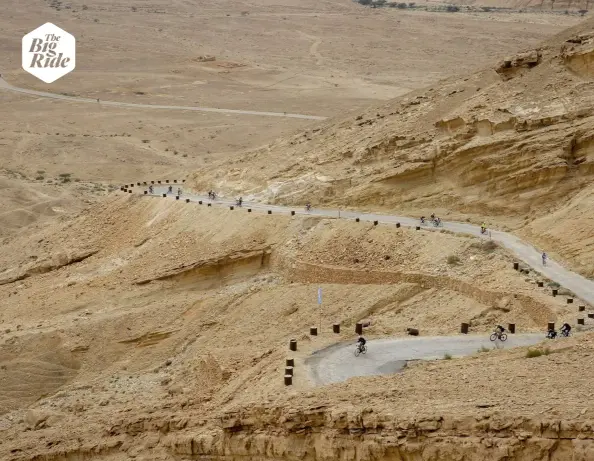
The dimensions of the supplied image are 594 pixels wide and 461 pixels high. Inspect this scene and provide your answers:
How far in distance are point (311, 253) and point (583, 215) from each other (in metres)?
7.71

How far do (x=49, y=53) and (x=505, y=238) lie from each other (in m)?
88.1

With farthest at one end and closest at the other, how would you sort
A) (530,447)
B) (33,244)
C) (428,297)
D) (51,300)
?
(33,244)
(51,300)
(428,297)
(530,447)

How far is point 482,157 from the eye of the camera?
3178 cm

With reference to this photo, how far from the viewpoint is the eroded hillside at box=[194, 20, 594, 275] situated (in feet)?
98.1

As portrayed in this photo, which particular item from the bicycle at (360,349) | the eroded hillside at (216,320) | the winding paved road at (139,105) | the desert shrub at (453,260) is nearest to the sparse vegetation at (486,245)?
the eroded hillside at (216,320)

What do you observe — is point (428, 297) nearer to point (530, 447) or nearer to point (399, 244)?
point (399, 244)

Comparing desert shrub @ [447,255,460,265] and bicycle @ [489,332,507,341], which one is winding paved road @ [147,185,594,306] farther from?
bicycle @ [489,332,507,341]

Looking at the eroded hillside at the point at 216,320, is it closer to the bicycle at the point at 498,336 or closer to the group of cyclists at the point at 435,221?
the group of cyclists at the point at 435,221

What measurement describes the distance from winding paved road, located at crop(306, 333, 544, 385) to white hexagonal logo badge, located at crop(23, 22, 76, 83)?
8001 cm

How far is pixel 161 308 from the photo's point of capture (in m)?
30.9

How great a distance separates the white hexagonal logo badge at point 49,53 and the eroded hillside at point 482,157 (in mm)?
63555

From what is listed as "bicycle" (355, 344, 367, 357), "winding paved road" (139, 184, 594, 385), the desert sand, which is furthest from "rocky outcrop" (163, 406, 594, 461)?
"bicycle" (355, 344, 367, 357)

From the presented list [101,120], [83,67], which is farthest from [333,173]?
[83,67]

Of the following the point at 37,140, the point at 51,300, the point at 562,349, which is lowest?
the point at 562,349
